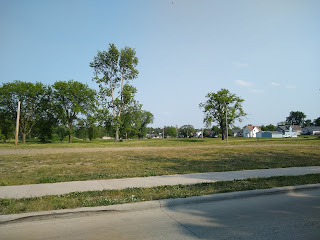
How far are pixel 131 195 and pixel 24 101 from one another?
2077 inches

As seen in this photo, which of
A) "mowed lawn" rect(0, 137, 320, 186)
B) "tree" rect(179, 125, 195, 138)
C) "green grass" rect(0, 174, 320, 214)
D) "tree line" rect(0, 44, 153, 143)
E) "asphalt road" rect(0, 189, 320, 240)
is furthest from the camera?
"tree" rect(179, 125, 195, 138)

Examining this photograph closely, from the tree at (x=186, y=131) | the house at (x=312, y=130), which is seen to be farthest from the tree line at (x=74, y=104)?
the tree at (x=186, y=131)

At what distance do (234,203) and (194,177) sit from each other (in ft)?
9.07

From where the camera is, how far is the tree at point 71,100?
52.1 m

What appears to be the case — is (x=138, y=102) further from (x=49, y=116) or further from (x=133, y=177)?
(x=133, y=177)

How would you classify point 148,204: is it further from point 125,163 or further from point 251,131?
point 251,131

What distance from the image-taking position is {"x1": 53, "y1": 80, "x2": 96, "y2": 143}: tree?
52.1 m

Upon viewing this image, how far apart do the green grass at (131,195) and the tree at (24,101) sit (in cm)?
5067

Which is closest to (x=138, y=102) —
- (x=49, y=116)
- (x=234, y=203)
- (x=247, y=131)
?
(x=49, y=116)

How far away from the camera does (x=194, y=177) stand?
27.4 ft

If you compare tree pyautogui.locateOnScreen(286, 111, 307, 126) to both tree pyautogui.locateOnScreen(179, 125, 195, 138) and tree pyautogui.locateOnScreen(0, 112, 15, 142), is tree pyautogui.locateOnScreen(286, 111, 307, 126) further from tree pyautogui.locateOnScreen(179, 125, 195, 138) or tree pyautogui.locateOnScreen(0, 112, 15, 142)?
tree pyautogui.locateOnScreen(0, 112, 15, 142)

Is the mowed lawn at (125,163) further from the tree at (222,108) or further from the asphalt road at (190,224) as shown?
the tree at (222,108)

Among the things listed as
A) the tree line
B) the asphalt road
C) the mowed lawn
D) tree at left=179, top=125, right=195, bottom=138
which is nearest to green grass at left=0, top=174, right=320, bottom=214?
the asphalt road

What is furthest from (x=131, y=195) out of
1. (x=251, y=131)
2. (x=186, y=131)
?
(x=186, y=131)
